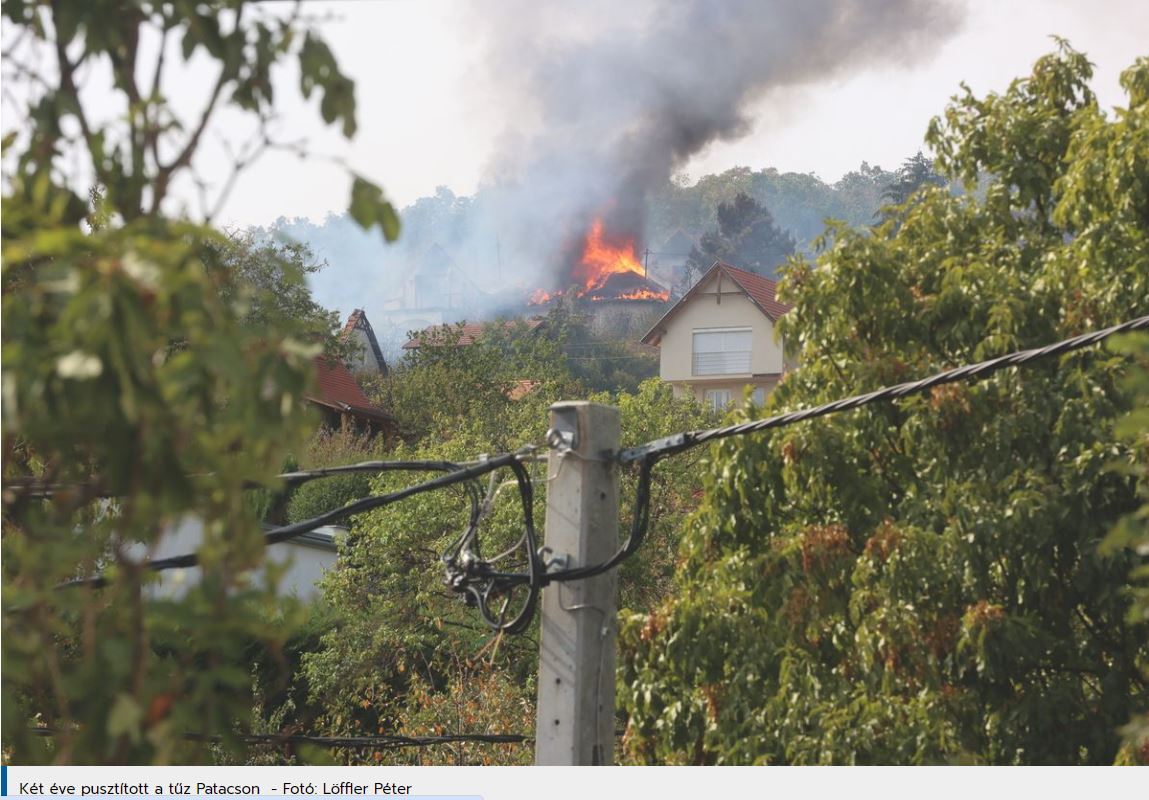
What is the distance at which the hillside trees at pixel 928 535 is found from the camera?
27.1ft

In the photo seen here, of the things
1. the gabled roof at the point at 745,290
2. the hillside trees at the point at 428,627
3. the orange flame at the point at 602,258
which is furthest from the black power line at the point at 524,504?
the orange flame at the point at 602,258

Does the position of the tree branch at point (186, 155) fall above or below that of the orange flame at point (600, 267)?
below

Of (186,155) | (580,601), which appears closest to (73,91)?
(186,155)

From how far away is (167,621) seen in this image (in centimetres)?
235

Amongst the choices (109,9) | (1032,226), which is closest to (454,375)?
(1032,226)

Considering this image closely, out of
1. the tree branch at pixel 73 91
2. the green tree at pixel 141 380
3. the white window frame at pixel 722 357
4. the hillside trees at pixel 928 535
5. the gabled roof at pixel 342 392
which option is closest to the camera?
the green tree at pixel 141 380

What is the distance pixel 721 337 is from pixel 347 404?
12.3 metres

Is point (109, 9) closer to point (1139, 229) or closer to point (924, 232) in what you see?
point (1139, 229)

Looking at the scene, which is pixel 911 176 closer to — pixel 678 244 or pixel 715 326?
pixel 715 326

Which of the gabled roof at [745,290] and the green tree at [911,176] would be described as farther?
the green tree at [911,176]

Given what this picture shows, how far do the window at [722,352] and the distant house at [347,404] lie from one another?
1034cm

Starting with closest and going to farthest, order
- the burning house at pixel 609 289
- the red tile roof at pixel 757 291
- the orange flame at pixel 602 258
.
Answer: the red tile roof at pixel 757 291
the burning house at pixel 609 289
the orange flame at pixel 602 258

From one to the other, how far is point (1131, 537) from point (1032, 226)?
28.3 ft

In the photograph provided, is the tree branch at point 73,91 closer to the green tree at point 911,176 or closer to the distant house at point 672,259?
the green tree at point 911,176
